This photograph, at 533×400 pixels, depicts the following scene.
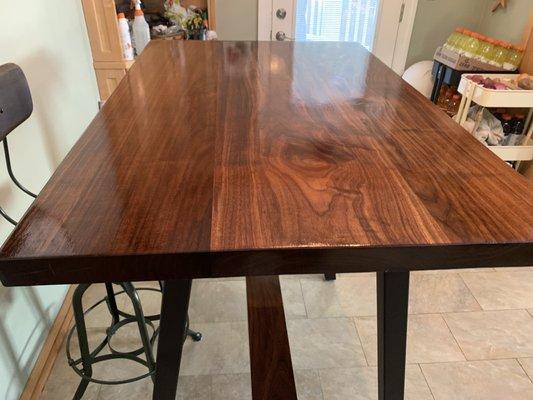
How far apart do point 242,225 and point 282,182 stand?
0.14 m

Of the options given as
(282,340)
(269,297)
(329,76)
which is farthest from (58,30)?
(282,340)

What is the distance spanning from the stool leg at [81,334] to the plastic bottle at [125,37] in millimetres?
1368

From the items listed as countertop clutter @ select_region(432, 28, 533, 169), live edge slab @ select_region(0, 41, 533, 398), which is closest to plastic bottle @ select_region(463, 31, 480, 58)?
countertop clutter @ select_region(432, 28, 533, 169)

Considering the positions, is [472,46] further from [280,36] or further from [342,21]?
[280,36]

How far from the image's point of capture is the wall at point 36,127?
1.19m

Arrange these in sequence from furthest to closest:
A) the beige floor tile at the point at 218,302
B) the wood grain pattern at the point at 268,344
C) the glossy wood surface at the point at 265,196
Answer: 1. the beige floor tile at the point at 218,302
2. the wood grain pattern at the point at 268,344
3. the glossy wood surface at the point at 265,196

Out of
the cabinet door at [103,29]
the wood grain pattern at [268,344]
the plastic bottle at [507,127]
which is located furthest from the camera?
the plastic bottle at [507,127]

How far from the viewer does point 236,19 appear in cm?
265

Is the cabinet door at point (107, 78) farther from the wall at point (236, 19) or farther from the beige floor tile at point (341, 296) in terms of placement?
the beige floor tile at point (341, 296)

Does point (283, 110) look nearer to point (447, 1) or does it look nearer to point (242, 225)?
point (242, 225)

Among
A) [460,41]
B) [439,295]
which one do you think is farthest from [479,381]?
[460,41]

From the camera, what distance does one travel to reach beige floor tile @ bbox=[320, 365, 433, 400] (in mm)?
1379

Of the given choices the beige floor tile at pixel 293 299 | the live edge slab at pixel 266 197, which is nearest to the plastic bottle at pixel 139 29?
the live edge slab at pixel 266 197

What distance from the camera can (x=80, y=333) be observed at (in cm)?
114
